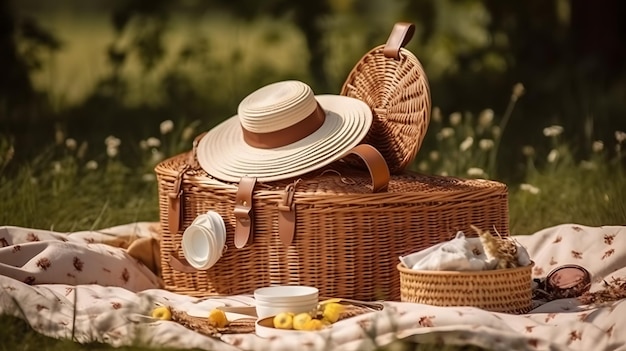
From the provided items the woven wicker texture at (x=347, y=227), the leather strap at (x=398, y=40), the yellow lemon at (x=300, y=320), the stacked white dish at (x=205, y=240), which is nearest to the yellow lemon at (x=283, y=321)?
the yellow lemon at (x=300, y=320)

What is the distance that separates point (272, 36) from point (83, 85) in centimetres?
190

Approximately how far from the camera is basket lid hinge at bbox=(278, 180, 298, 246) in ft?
14.0

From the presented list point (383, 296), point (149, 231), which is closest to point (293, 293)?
point (383, 296)

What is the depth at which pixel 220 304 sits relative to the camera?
14.2ft

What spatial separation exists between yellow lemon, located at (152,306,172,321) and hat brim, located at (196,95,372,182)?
2.21 ft

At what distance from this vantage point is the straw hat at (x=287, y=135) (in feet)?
14.5

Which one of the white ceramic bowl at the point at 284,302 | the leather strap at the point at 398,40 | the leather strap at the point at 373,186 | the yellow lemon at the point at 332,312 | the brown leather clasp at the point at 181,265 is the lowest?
the brown leather clasp at the point at 181,265

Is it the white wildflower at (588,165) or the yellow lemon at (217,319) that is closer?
the yellow lemon at (217,319)

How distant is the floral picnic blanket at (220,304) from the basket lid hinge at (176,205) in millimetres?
265

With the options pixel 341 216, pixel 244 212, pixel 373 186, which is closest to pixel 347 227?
pixel 341 216

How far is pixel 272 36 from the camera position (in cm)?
834

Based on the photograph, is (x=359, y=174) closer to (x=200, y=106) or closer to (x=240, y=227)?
(x=240, y=227)

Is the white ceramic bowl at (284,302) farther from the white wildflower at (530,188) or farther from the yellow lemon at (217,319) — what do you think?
the white wildflower at (530,188)

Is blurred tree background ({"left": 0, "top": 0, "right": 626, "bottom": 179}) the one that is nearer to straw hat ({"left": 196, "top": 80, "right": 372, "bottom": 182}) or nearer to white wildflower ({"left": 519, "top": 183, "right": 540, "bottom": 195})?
white wildflower ({"left": 519, "top": 183, "right": 540, "bottom": 195})
